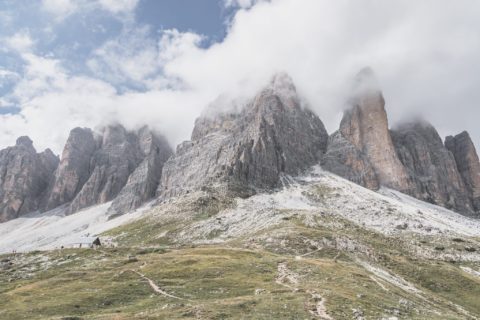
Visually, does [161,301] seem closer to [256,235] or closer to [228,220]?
[256,235]

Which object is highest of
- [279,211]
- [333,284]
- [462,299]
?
[279,211]

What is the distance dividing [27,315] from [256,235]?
4130 inches

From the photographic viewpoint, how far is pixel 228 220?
190500mm

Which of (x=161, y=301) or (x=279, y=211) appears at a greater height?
(x=279, y=211)

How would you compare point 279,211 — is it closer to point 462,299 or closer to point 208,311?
point 462,299

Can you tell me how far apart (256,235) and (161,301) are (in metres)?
98.4

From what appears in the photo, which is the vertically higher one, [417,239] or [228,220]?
[228,220]

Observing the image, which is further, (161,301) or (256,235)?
(256,235)

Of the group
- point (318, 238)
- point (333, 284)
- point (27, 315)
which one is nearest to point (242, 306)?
point (333, 284)

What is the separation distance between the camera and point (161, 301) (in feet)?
192

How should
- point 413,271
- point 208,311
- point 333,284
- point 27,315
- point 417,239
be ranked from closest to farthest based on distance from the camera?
point 208,311
point 27,315
point 333,284
point 413,271
point 417,239

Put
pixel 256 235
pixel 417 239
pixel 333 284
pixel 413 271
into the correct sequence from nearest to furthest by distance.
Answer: pixel 333 284, pixel 413 271, pixel 256 235, pixel 417 239

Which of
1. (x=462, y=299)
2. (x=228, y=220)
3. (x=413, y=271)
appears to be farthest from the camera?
(x=228, y=220)

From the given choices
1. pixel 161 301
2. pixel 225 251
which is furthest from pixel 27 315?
pixel 225 251
